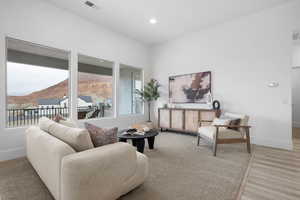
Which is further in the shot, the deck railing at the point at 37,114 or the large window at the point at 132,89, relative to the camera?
the large window at the point at 132,89

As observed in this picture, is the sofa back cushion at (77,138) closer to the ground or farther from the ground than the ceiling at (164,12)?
closer to the ground

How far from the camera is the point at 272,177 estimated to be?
1983mm

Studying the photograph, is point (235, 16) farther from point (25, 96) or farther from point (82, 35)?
point (25, 96)

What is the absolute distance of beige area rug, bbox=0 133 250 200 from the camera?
159 centimetres

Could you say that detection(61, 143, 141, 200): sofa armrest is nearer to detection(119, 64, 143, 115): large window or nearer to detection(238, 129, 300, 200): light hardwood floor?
detection(238, 129, 300, 200): light hardwood floor

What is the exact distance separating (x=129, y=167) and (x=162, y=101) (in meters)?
3.94

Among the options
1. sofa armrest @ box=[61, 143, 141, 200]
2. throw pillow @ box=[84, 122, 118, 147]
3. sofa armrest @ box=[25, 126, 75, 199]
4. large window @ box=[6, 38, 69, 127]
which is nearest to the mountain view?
large window @ box=[6, 38, 69, 127]

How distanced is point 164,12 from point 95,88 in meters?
3.14

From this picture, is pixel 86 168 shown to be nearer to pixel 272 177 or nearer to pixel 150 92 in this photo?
pixel 272 177

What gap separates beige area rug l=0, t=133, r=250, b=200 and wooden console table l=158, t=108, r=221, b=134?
1.12m

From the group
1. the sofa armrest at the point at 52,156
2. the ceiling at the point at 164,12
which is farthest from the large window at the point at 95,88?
the sofa armrest at the point at 52,156

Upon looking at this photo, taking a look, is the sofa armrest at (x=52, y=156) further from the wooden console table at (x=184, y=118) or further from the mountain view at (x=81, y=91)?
the wooden console table at (x=184, y=118)

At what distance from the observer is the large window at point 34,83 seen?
9.97 feet

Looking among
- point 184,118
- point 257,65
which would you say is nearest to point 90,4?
point 184,118
